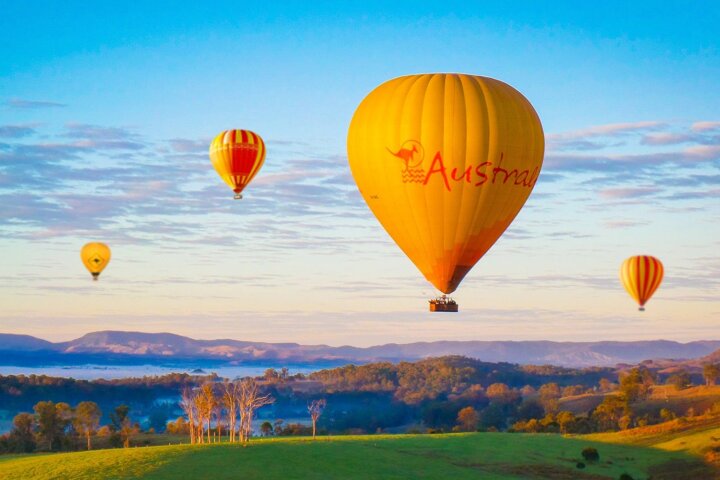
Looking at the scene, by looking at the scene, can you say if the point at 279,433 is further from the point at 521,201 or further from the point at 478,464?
the point at 521,201

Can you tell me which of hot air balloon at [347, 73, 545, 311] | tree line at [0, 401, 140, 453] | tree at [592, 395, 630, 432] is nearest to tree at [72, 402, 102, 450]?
tree line at [0, 401, 140, 453]

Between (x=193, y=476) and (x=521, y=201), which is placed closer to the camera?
(x=521, y=201)

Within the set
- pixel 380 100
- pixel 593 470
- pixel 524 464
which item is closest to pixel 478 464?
pixel 524 464

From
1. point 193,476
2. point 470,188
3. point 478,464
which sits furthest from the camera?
point 478,464

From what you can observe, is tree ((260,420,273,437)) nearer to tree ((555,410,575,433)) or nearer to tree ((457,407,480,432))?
tree ((555,410,575,433))

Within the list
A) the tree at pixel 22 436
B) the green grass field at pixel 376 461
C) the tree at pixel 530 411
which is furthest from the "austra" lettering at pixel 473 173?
the tree at pixel 530 411

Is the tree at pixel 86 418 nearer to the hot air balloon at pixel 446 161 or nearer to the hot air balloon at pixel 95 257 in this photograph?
the hot air balloon at pixel 95 257

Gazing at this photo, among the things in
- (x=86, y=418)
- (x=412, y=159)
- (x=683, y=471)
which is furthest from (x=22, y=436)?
(x=412, y=159)
